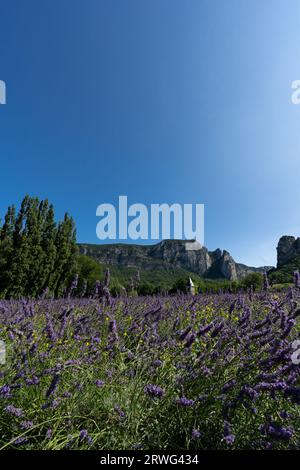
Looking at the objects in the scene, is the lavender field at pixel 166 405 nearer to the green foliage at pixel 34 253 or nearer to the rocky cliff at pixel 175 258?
the green foliage at pixel 34 253

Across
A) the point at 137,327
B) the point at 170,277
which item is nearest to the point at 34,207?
the point at 137,327

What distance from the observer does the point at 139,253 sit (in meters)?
133

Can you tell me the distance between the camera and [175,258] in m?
132

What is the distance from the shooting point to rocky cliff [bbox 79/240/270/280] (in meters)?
121

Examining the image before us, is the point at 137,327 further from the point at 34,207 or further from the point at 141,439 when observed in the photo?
the point at 34,207

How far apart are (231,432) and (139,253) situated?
13142 cm

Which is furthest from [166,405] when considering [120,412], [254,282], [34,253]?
[34,253]

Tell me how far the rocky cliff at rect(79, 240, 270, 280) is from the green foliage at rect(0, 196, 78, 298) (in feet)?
292

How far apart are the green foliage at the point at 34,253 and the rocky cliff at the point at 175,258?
89.1 metres

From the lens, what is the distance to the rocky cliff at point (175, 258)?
121250mm

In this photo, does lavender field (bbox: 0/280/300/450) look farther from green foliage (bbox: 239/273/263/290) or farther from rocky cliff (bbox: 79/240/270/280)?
rocky cliff (bbox: 79/240/270/280)

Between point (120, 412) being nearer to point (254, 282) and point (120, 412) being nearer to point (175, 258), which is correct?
point (254, 282)

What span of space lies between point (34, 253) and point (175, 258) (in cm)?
11188

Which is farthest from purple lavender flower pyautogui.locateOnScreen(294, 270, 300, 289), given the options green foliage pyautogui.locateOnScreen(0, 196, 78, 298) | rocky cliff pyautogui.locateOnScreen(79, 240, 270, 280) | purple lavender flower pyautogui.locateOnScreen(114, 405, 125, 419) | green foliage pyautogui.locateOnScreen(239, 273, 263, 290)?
rocky cliff pyautogui.locateOnScreen(79, 240, 270, 280)
